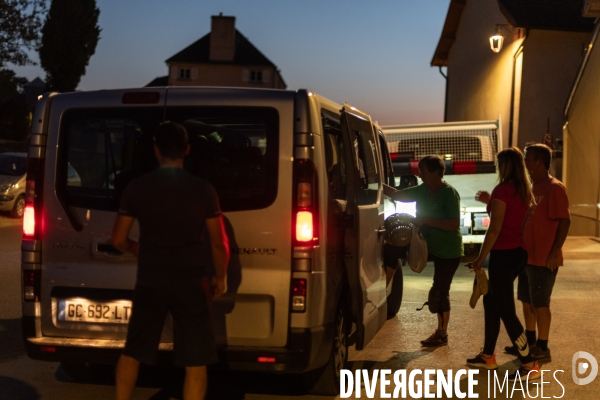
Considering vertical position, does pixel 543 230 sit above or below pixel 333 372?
above

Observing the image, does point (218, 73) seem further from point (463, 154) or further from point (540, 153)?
point (540, 153)

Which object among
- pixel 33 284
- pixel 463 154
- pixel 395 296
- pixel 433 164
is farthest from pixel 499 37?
pixel 33 284

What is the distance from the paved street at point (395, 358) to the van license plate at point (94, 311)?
2.41 feet

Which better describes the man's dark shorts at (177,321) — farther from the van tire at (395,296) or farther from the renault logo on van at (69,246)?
the van tire at (395,296)

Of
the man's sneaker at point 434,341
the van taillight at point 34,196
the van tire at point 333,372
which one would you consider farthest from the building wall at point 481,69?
the van taillight at point 34,196

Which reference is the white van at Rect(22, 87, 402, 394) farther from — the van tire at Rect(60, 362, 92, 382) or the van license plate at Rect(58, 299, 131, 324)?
the van tire at Rect(60, 362, 92, 382)

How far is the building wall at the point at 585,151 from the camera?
68.8 ft

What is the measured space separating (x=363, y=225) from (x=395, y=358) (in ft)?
5.67

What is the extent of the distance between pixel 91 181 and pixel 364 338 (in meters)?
2.19

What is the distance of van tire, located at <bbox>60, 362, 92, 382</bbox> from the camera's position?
6648mm

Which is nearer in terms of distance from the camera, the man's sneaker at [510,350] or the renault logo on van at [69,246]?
the renault logo on van at [69,246]

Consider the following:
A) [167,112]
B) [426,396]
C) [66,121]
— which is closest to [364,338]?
[426,396]

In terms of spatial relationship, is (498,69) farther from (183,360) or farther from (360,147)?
(183,360)

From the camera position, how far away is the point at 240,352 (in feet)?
18.4
